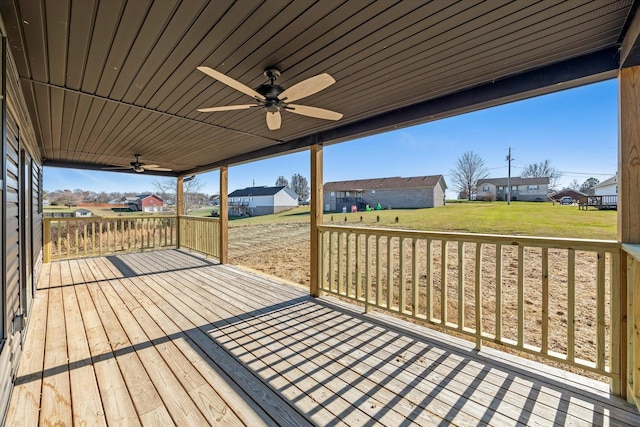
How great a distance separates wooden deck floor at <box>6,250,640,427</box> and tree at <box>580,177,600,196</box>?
166cm

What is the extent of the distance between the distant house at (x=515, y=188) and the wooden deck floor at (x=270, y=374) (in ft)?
10.4

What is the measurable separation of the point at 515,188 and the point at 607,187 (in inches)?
119

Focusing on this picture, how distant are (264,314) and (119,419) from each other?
1563 millimetres

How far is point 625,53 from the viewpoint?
159cm

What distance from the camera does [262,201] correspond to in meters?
28.1

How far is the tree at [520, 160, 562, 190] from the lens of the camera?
164 inches

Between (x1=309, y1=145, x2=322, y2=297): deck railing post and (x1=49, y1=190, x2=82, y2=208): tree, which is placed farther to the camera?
(x1=49, y1=190, x2=82, y2=208): tree

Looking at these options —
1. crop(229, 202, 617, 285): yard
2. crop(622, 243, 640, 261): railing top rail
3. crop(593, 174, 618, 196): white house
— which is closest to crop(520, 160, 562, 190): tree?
crop(229, 202, 617, 285): yard

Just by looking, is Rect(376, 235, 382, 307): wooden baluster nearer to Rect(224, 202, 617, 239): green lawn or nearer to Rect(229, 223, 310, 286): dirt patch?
Rect(224, 202, 617, 239): green lawn

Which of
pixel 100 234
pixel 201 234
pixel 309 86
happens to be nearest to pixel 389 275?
pixel 309 86

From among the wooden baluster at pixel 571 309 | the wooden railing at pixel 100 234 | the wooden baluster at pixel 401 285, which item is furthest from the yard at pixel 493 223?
the wooden railing at pixel 100 234

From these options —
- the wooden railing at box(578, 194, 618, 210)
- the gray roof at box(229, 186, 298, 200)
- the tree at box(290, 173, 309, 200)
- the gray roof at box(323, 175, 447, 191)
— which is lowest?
the wooden railing at box(578, 194, 618, 210)

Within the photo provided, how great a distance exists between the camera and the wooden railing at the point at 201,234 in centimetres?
576

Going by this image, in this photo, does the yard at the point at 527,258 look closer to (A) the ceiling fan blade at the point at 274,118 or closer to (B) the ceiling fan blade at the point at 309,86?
(B) the ceiling fan blade at the point at 309,86
